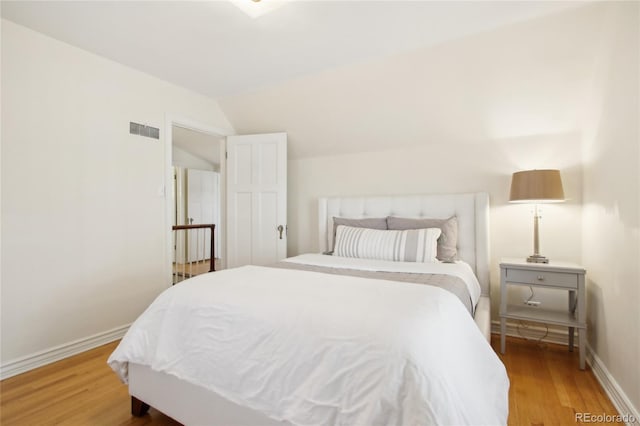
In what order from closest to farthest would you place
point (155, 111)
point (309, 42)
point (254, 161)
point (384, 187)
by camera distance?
point (309, 42) → point (155, 111) → point (384, 187) → point (254, 161)

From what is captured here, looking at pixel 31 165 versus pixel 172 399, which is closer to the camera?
pixel 172 399

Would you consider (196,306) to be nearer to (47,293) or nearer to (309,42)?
(47,293)

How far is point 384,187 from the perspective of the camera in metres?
3.17

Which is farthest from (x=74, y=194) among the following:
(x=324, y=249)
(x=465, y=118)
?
(x=465, y=118)

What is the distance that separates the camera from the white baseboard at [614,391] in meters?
1.44

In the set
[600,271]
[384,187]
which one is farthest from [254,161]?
[600,271]

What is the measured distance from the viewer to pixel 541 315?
7.24ft

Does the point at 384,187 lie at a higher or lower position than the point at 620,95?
lower

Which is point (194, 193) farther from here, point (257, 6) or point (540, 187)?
point (540, 187)

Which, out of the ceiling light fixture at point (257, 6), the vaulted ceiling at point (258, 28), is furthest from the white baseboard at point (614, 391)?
the ceiling light fixture at point (257, 6)

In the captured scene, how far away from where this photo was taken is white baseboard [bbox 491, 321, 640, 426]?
147cm

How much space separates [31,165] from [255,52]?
5.88 feet

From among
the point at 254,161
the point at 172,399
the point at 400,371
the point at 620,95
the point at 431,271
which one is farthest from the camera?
the point at 254,161

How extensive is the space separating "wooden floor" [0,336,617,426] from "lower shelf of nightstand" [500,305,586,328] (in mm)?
300
